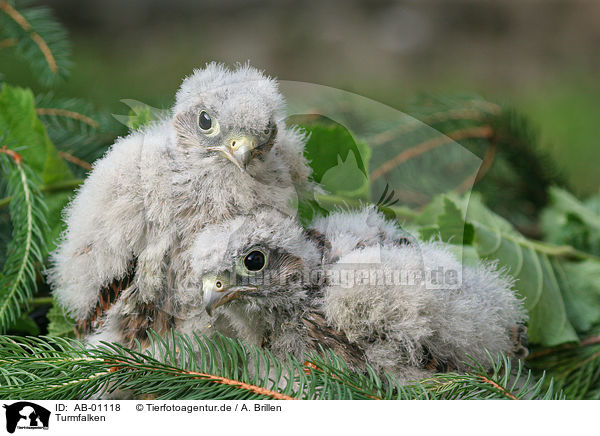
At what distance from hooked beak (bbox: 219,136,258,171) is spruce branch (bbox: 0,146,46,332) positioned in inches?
11.4

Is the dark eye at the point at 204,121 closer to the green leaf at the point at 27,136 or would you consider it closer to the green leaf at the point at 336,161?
the green leaf at the point at 336,161

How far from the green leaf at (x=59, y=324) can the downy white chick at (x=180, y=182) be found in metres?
0.11

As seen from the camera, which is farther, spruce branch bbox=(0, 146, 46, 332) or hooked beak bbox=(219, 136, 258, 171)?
spruce branch bbox=(0, 146, 46, 332)

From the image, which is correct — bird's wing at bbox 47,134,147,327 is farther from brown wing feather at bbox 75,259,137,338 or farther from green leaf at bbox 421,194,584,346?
green leaf at bbox 421,194,584,346

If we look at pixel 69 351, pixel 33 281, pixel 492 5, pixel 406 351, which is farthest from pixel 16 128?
pixel 492 5

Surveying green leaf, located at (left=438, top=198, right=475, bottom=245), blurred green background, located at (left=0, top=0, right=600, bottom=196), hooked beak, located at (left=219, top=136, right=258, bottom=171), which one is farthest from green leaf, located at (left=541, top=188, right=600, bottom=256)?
hooked beak, located at (left=219, top=136, right=258, bottom=171)

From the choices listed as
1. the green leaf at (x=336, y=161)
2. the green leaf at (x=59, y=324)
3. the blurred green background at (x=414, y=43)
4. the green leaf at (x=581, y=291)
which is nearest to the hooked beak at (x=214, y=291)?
the green leaf at (x=336, y=161)

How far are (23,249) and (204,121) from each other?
0.99 feet

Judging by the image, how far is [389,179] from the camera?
0.63 m

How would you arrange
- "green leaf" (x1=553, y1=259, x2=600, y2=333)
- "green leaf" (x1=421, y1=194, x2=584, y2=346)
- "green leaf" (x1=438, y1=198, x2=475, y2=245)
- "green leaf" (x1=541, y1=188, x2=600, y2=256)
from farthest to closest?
"green leaf" (x1=541, y1=188, x2=600, y2=256) → "green leaf" (x1=553, y1=259, x2=600, y2=333) → "green leaf" (x1=421, y1=194, x2=584, y2=346) → "green leaf" (x1=438, y1=198, x2=475, y2=245)

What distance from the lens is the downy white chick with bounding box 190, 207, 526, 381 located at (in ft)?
1.71

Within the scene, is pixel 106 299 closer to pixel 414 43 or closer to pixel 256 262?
pixel 256 262

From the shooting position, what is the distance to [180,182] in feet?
1.78

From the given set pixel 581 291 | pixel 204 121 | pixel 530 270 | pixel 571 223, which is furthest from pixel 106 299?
pixel 571 223
